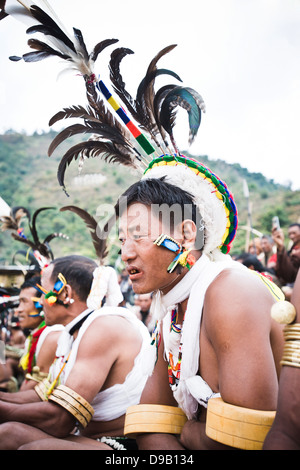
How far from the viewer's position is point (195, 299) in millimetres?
2115

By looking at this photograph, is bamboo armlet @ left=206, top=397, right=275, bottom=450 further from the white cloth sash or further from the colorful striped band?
the colorful striped band

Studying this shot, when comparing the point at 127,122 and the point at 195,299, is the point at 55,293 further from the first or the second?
the point at 195,299

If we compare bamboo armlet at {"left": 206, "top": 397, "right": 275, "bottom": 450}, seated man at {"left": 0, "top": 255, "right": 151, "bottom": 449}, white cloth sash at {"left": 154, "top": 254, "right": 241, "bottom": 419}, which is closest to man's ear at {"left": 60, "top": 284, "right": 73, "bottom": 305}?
seated man at {"left": 0, "top": 255, "right": 151, "bottom": 449}

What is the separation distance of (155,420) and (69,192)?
35.5 m

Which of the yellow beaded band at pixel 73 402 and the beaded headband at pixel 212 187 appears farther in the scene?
the yellow beaded band at pixel 73 402

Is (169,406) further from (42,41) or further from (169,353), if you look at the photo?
(42,41)

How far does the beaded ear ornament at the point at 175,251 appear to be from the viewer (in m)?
2.23

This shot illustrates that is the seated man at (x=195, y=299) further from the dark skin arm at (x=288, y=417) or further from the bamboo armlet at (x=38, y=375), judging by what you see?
the bamboo armlet at (x=38, y=375)

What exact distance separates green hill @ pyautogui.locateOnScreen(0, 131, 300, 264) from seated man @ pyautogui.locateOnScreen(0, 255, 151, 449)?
21082 millimetres

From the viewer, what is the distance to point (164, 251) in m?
2.25

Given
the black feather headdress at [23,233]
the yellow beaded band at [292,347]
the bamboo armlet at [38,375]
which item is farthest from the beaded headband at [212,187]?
the black feather headdress at [23,233]

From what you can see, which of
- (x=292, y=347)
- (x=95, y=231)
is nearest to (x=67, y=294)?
(x=95, y=231)

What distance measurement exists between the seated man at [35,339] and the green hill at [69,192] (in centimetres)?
2003
